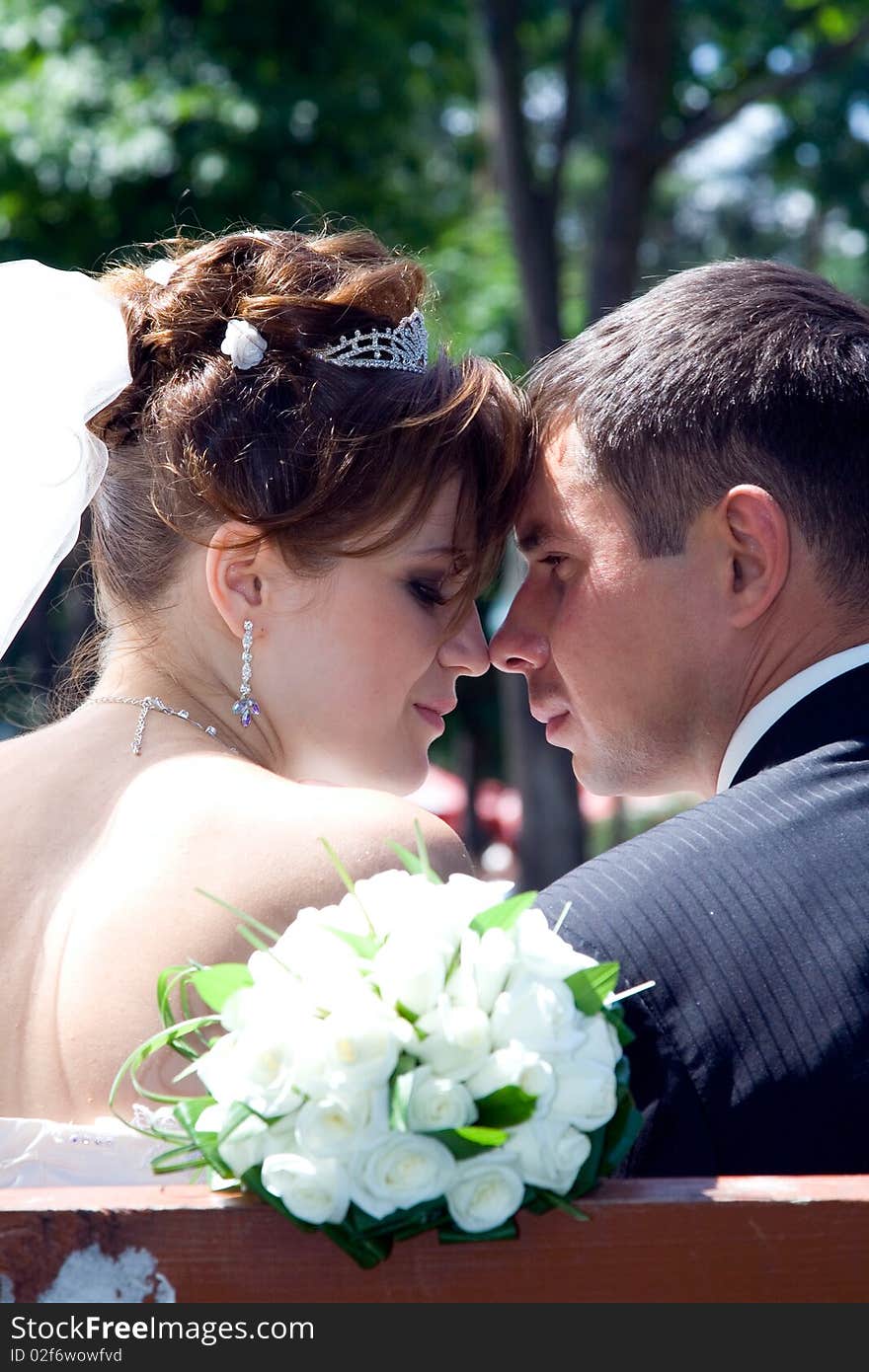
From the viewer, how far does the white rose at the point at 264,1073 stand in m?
1.56

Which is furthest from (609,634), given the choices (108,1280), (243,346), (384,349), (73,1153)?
(108,1280)

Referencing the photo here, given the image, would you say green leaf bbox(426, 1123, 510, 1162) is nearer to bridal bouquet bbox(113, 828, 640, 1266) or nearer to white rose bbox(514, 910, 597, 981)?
bridal bouquet bbox(113, 828, 640, 1266)

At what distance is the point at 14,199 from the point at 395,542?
7260 mm

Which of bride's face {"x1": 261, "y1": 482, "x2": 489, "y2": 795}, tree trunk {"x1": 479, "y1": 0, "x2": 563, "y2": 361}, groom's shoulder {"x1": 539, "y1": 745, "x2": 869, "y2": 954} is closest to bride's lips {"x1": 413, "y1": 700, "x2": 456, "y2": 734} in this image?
bride's face {"x1": 261, "y1": 482, "x2": 489, "y2": 795}

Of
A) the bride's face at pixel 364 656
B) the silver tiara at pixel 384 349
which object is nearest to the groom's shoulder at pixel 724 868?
the bride's face at pixel 364 656

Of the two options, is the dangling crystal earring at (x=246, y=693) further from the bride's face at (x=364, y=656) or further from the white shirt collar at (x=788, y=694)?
the white shirt collar at (x=788, y=694)

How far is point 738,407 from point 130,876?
1385 millimetres

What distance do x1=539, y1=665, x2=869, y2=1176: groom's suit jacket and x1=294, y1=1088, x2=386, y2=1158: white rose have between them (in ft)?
1.62

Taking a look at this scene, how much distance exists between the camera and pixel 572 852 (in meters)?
8.51

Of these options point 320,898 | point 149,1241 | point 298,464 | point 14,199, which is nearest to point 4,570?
point 298,464

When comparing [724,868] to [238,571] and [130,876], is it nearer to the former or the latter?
[130,876]

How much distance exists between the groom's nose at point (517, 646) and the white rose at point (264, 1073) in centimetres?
177

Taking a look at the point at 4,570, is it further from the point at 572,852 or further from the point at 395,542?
the point at 572,852

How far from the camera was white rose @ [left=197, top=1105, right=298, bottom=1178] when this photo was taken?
159 cm
